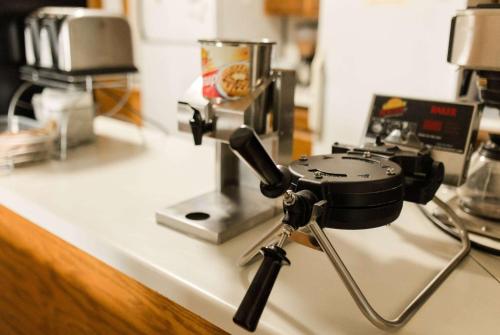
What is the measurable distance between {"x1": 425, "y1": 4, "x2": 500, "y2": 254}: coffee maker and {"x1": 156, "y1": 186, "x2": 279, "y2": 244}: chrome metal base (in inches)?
11.7

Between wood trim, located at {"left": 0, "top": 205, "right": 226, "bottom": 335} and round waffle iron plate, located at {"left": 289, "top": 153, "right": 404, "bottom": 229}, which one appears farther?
wood trim, located at {"left": 0, "top": 205, "right": 226, "bottom": 335}

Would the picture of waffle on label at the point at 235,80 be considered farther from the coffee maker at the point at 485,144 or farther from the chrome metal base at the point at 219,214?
the coffee maker at the point at 485,144

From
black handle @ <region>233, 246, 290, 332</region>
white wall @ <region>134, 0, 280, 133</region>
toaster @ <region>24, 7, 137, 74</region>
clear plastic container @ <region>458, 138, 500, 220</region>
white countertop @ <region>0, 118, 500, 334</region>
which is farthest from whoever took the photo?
white wall @ <region>134, 0, 280, 133</region>

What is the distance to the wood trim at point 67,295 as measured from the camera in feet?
2.25

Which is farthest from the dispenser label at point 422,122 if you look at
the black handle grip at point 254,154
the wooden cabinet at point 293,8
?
the wooden cabinet at point 293,8

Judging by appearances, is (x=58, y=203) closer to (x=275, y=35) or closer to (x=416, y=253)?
(x=416, y=253)

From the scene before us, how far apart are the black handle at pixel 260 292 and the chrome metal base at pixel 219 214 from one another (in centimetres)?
26

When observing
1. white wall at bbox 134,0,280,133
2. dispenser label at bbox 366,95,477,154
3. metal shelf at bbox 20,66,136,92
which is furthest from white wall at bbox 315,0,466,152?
dispenser label at bbox 366,95,477,154

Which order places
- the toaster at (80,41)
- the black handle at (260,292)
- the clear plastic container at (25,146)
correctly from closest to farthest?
the black handle at (260,292), the clear plastic container at (25,146), the toaster at (80,41)

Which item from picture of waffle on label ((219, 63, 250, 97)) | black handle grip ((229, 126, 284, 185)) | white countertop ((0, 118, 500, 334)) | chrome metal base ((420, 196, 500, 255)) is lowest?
white countertop ((0, 118, 500, 334))

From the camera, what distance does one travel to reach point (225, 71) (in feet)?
2.47

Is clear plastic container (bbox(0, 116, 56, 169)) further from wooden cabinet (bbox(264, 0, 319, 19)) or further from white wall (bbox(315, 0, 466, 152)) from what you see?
wooden cabinet (bbox(264, 0, 319, 19))

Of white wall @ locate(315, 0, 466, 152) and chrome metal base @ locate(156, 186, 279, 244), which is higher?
white wall @ locate(315, 0, 466, 152)

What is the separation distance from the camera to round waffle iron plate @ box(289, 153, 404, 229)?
1.65 ft
